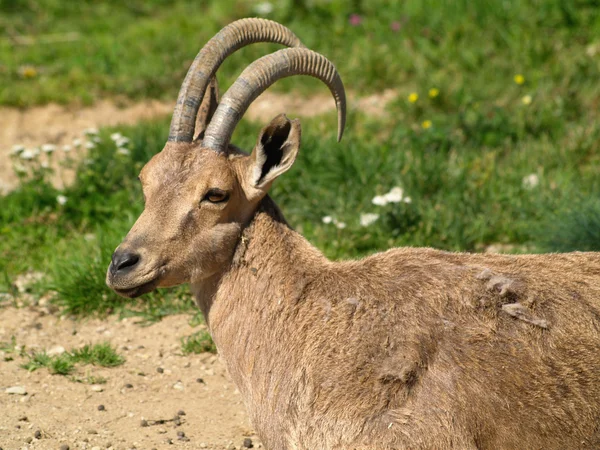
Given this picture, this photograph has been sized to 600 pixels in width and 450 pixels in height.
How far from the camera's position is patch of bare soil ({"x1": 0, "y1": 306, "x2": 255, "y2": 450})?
18.8ft

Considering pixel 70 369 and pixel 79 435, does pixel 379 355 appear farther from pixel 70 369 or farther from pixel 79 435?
pixel 70 369

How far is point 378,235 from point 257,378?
3140 millimetres

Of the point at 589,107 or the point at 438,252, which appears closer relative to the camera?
the point at 438,252

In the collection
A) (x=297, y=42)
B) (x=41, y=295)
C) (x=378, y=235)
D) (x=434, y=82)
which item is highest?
(x=297, y=42)

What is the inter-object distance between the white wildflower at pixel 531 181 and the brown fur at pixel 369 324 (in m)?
3.11

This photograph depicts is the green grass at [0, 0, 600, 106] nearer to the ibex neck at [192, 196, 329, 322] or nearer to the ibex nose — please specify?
the ibex neck at [192, 196, 329, 322]

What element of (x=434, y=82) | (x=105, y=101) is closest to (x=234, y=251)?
(x=434, y=82)

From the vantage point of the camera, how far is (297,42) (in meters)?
5.69

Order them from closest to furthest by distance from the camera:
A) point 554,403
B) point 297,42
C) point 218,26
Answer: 1. point 554,403
2. point 297,42
3. point 218,26

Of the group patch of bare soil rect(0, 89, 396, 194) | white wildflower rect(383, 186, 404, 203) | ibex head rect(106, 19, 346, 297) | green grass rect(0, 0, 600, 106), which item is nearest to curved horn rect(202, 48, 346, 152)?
ibex head rect(106, 19, 346, 297)

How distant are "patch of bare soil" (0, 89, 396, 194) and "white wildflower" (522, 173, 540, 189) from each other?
87.2 inches

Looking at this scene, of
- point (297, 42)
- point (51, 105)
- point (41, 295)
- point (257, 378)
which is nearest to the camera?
point (257, 378)

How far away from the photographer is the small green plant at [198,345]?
6.88m

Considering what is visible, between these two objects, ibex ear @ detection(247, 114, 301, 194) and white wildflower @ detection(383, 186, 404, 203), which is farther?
white wildflower @ detection(383, 186, 404, 203)
